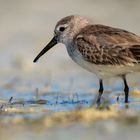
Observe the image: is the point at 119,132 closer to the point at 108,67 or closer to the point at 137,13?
the point at 108,67

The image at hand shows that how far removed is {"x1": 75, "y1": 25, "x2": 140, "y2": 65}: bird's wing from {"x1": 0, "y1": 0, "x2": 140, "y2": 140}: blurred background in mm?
2091

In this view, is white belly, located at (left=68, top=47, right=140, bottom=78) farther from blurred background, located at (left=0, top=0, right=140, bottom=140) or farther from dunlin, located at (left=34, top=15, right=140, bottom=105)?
blurred background, located at (left=0, top=0, right=140, bottom=140)

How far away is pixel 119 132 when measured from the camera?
804cm

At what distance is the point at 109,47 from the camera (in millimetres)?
11695

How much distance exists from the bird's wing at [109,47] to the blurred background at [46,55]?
2091mm

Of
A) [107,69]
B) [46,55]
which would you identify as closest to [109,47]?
[107,69]

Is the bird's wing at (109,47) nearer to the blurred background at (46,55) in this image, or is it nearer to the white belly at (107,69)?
the white belly at (107,69)

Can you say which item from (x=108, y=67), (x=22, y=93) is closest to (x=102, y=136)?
(x=108, y=67)

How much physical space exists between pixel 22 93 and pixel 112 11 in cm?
924

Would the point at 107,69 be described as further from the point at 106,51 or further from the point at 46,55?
the point at 46,55

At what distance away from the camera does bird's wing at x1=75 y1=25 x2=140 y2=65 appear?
1152 centimetres

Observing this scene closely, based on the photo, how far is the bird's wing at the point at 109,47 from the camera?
37.8ft

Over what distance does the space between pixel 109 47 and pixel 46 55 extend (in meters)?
7.10

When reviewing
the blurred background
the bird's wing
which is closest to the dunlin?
the bird's wing
